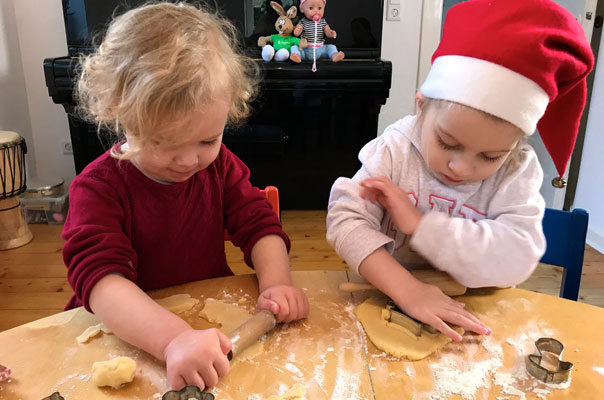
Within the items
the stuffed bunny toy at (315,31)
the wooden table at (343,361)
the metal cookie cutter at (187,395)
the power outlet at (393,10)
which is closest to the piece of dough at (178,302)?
the wooden table at (343,361)

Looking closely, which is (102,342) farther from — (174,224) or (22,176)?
(22,176)

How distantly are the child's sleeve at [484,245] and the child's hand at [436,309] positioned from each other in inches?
2.1

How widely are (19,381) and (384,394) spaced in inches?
18.9

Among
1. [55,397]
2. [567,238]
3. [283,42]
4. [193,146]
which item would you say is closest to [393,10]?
[283,42]

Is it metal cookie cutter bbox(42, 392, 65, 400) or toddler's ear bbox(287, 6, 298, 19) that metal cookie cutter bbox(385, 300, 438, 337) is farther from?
toddler's ear bbox(287, 6, 298, 19)

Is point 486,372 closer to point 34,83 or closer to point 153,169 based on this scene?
point 153,169

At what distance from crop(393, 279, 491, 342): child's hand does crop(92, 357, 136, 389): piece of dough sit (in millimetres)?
428

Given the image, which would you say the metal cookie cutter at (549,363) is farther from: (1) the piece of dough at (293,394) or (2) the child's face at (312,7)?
(2) the child's face at (312,7)

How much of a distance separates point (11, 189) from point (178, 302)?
82.7 inches

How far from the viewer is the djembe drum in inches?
96.3

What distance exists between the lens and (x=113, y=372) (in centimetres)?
64

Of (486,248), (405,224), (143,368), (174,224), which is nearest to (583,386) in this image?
(486,248)

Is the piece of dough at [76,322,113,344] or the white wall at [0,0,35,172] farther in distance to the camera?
the white wall at [0,0,35,172]

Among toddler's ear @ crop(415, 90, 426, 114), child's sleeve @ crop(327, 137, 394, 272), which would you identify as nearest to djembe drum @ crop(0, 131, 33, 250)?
child's sleeve @ crop(327, 137, 394, 272)
